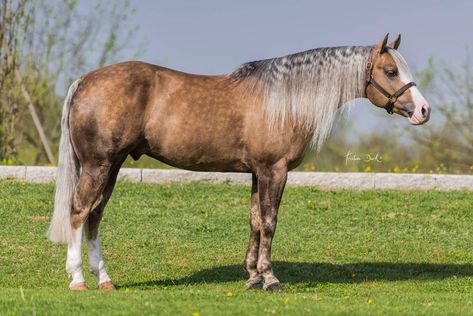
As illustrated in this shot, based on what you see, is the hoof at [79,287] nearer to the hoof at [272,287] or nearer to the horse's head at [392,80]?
the hoof at [272,287]

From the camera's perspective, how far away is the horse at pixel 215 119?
28.7 ft

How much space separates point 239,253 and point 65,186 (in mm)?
3565

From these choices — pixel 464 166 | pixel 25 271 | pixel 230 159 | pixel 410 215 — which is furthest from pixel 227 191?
pixel 464 166

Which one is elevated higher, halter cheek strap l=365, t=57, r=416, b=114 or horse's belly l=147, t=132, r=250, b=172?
halter cheek strap l=365, t=57, r=416, b=114

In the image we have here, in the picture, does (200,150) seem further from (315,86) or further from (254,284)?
(254,284)

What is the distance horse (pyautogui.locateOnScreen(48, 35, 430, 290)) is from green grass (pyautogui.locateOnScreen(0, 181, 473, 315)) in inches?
30.7

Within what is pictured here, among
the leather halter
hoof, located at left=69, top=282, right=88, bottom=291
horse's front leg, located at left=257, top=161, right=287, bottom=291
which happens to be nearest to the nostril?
the leather halter

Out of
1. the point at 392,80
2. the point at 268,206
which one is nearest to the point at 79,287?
the point at 268,206

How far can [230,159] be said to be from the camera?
9125mm

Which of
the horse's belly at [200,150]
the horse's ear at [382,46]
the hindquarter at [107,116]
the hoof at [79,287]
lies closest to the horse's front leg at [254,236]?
the horse's belly at [200,150]

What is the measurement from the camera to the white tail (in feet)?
28.8

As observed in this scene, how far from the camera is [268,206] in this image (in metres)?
9.02

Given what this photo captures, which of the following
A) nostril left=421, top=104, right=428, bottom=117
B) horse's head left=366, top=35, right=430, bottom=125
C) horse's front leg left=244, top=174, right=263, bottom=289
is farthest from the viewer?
horse's front leg left=244, top=174, right=263, bottom=289

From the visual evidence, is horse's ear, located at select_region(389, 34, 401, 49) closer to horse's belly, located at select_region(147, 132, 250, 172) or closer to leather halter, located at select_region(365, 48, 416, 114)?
leather halter, located at select_region(365, 48, 416, 114)
